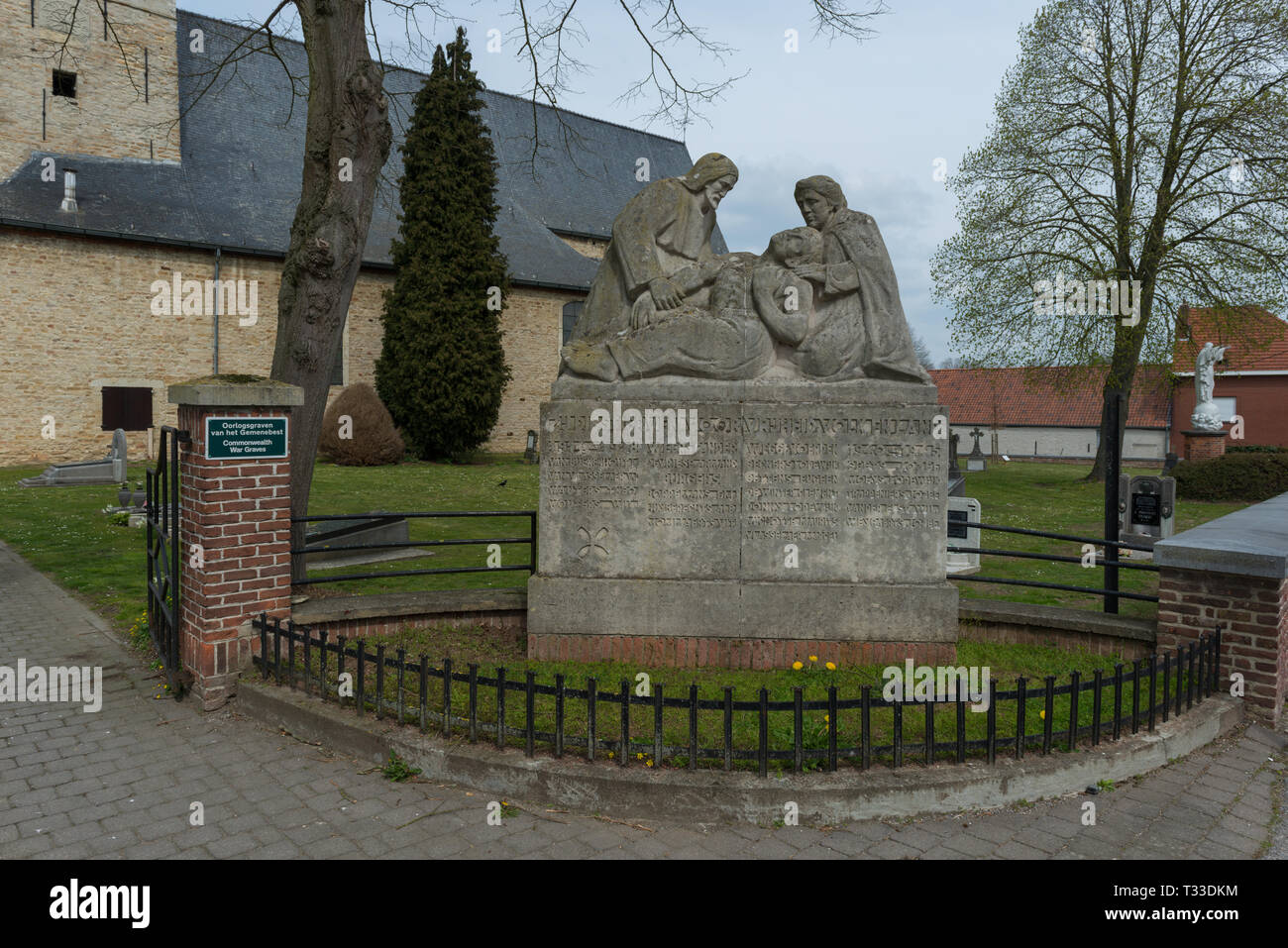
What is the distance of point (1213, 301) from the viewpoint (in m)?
21.4

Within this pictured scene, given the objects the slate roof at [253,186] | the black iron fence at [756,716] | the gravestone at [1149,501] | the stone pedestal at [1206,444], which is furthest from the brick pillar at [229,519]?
the stone pedestal at [1206,444]

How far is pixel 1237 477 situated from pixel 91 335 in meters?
29.2

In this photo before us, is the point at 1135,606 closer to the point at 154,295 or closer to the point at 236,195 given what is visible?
the point at 154,295

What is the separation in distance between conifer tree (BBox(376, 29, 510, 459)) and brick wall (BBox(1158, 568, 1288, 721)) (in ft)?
73.0

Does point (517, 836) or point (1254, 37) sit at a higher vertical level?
point (1254, 37)

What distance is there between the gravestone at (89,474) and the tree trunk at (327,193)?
42.3 feet

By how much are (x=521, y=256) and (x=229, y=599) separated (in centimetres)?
2738

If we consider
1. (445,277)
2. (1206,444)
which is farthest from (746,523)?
(1206,444)

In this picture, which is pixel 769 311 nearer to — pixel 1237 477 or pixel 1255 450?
pixel 1237 477

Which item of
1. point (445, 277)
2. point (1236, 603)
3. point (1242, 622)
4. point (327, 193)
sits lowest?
point (1242, 622)

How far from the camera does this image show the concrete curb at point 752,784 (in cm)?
395

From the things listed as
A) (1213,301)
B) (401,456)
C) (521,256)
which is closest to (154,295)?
(401,456)

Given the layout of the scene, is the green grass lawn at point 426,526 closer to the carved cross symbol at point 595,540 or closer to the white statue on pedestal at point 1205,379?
the carved cross symbol at point 595,540

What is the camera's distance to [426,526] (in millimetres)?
13836
